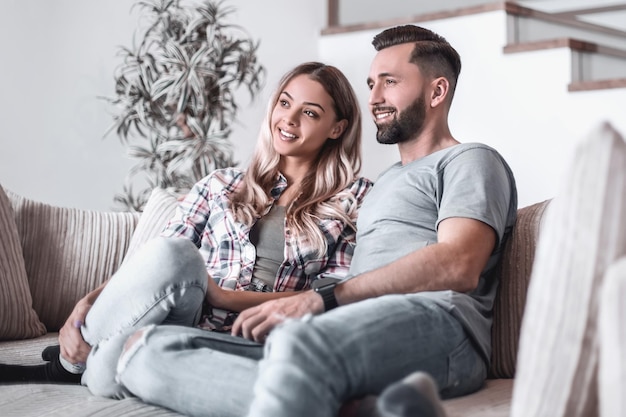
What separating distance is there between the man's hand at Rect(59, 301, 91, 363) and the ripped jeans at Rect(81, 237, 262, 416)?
0.09ft

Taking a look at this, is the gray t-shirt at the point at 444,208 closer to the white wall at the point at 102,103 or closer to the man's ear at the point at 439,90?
the man's ear at the point at 439,90

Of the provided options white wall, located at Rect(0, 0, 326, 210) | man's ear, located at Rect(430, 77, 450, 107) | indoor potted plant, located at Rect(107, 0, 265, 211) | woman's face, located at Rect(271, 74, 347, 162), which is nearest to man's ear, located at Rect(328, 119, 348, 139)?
woman's face, located at Rect(271, 74, 347, 162)

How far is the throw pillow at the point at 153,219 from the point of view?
224 cm

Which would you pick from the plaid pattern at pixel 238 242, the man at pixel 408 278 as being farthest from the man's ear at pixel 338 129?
the man at pixel 408 278

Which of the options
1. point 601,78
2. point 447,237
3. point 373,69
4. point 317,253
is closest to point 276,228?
point 317,253

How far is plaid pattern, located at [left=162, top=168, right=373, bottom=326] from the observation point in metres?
1.93

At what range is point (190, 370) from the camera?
1.33 meters

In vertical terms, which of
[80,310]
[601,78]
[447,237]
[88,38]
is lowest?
[80,310]

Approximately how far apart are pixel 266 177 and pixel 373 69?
40 centimetres

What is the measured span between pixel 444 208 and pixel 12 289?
1160 millimetres

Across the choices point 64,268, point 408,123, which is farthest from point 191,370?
point 64,268

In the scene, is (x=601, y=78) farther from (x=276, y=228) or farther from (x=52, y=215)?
(x=52, y=215)

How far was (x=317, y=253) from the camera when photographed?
6.35 feet

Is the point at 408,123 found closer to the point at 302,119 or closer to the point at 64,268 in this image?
the point at 302,119
